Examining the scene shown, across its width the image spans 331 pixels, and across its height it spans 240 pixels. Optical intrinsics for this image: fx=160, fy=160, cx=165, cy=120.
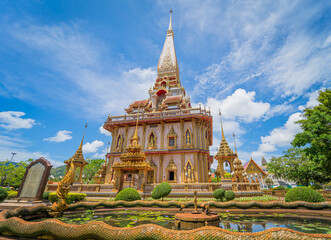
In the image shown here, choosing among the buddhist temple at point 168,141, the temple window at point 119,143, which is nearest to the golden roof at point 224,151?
the buddhist temple at point 168,141

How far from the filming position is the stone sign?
8930 mm

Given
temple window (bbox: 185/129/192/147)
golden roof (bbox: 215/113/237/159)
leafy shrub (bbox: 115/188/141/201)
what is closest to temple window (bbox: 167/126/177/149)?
temple window (bbox: 185/129/192/147)

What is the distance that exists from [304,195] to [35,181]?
15105 mm

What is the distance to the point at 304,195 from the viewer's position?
870 cm

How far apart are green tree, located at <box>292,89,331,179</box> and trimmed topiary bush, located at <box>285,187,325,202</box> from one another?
8.35m

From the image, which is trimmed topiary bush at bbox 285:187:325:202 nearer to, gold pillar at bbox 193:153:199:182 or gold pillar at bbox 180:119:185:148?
gold pillar at bbox 193:153:199:182

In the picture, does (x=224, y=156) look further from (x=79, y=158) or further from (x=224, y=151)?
(x=79, y=158)

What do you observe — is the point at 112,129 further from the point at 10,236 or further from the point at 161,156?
→ the point at 10,236

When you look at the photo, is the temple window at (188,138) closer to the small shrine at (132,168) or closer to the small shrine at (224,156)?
the small shrine at (224,156)

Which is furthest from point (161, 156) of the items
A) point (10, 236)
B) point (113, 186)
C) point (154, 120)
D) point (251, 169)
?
point (251, 169)

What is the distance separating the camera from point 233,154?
22812mm

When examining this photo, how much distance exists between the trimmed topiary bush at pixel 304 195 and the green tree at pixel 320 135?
27.4ft

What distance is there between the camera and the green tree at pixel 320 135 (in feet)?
48.2

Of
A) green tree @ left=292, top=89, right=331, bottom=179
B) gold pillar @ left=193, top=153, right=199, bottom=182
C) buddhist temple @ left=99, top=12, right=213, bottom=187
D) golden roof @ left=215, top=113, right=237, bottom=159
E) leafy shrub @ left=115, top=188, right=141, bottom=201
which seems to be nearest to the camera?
leafy shrub @ left=115, top=188, right=141, bottom=201
